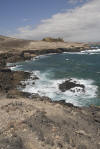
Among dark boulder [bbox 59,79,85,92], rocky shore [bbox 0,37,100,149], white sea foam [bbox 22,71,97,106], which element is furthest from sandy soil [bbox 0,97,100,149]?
dark boulder [bbox 59,79,85,92]

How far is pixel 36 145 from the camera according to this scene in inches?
537

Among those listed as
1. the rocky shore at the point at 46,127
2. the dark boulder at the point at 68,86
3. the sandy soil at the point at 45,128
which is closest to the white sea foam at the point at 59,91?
the dark boulder at the point at 68,86

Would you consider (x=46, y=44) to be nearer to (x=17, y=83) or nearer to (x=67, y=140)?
(x=17, y=83)

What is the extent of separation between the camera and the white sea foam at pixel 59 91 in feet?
97.4

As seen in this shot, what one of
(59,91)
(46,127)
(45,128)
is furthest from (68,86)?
(45,128)

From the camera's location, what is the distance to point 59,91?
3391cm

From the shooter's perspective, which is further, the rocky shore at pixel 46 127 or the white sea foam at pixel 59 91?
the white sea foam at pixel 59 91

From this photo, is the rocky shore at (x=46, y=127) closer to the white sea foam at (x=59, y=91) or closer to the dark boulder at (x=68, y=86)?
the white sea foam at (x=59, y=91)

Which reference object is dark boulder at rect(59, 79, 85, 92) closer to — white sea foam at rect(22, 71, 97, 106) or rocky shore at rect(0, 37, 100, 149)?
white sea foam at rect(22, 71, 97, 106)

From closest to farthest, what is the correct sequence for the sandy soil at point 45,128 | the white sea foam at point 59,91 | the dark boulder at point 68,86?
the sandy soil at point 45,128, the white sea foam at point 59,91, the dark boulder at point 68,86

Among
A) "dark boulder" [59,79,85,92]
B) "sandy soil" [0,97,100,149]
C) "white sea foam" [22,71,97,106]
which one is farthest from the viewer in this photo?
"dark boulder" [59,79,85,92]

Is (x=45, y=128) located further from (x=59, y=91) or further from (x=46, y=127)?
(x=59, y=91)

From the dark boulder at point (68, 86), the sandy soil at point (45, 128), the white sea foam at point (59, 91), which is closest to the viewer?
the sandy soil at point (45, 128)

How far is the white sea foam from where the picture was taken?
29.7m
